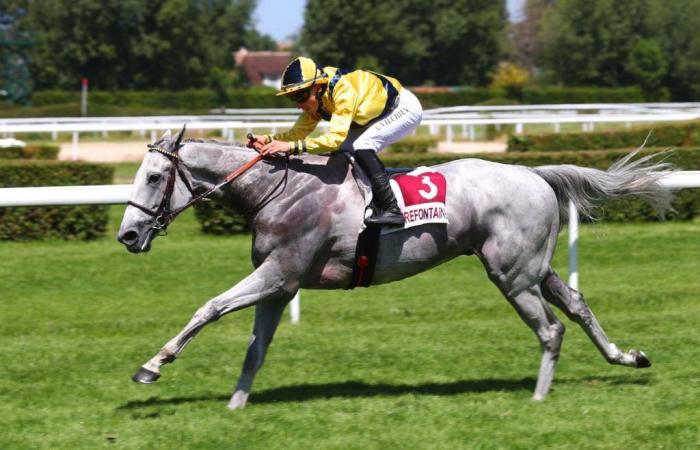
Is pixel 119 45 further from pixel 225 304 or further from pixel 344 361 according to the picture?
pixel 225 304

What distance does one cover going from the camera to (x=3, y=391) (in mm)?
6246

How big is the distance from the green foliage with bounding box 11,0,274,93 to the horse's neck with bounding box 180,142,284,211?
4472 cm

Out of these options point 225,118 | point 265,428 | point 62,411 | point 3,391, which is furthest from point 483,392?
point 225,118

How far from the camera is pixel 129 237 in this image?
5.64 metres

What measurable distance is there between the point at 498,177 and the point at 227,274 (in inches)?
175

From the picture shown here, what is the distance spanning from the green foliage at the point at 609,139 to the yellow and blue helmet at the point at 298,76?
9786 millimetres

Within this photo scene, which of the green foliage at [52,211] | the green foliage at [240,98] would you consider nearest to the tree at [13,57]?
the green foliage at [240,98]

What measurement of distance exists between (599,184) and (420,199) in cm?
116

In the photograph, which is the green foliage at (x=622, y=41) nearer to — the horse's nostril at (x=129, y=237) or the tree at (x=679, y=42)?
the tree at (x=679, y=42)

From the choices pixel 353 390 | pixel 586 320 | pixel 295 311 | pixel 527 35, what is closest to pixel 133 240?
pixel 353 390

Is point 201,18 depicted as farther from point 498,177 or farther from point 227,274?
point 498,177

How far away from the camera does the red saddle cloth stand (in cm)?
588

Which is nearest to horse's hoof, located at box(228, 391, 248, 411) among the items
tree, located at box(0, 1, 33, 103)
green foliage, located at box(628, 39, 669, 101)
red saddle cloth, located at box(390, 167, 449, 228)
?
red saddle cloth, located at box(390, 167, 449, 228)

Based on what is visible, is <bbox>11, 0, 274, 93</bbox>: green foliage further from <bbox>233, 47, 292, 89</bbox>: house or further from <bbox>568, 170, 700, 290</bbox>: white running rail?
<bbox>233, 47, 292, 89</bbox>: house
